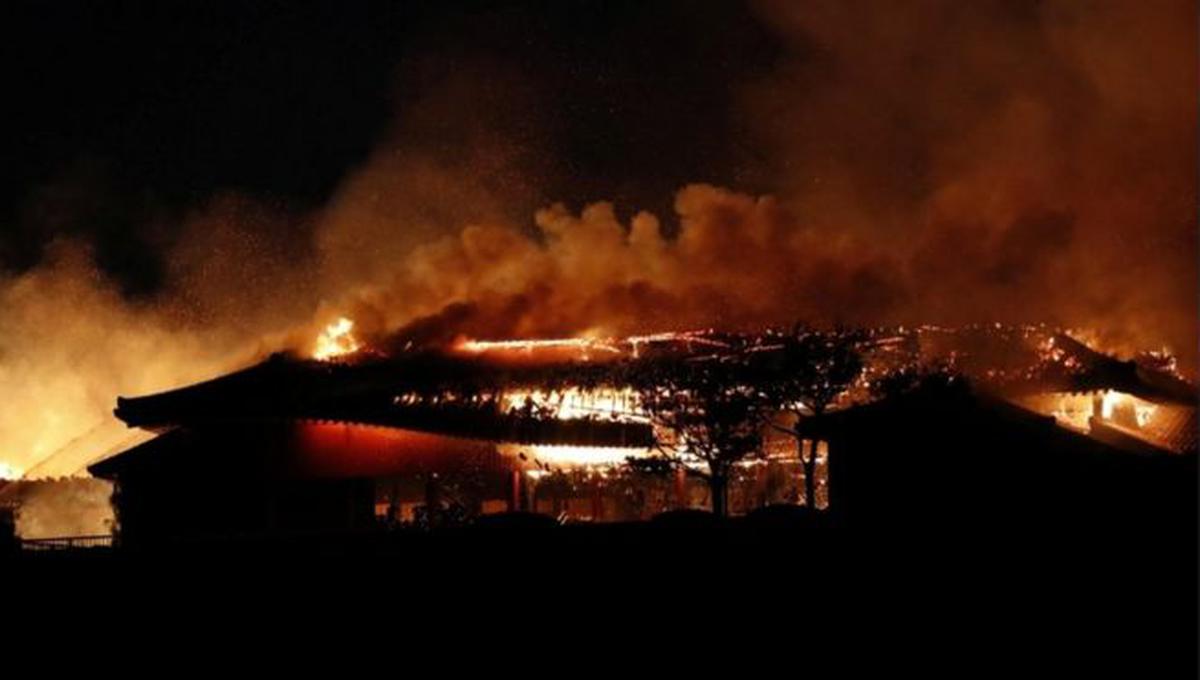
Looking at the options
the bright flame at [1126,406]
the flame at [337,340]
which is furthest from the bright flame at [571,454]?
the flame at [337,340]

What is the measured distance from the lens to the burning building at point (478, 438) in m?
26.4

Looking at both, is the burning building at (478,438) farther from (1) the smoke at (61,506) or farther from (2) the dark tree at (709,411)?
(1) the smoke at (61,506)

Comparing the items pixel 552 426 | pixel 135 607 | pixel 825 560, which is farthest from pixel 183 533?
pixel 825 560

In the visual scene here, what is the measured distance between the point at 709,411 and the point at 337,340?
19344mm

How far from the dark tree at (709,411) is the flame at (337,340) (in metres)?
15.4

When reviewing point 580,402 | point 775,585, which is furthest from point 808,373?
point 775,585

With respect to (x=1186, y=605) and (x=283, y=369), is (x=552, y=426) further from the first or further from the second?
(x=1186, y=605)

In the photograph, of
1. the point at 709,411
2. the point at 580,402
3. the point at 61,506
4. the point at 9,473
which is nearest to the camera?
the point at 709,411

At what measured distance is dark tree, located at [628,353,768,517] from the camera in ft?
79.2

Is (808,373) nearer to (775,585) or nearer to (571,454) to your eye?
(571,454)

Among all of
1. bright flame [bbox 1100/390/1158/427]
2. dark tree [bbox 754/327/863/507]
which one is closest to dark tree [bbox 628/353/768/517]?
dark tree [bbox 754/327/863/507]

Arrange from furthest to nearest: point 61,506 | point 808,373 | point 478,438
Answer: point 61,506 < point 478,438 < point 808,373

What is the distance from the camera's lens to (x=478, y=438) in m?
27.0

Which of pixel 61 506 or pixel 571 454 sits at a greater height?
pixel 571 454
